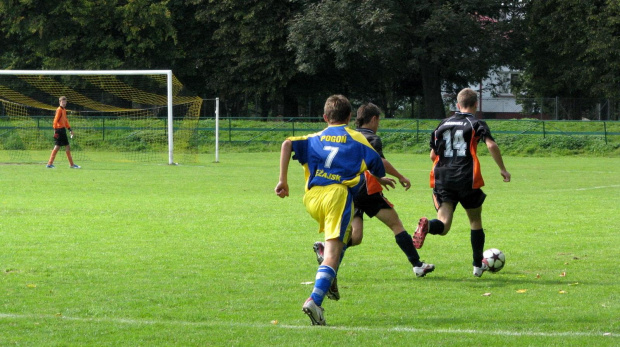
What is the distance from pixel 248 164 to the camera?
87.9 ft

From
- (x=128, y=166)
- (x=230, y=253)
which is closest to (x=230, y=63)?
(x=128, y=166)

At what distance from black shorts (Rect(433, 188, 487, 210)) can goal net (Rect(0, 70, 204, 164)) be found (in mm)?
23153

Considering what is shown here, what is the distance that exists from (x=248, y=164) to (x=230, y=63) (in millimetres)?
19682

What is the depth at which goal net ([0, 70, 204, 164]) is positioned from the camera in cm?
3161

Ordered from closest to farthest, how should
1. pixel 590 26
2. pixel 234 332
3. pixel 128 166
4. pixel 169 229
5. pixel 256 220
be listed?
pixel 234 332 < pixel 169 229 < pixel 256 220 < pixel 128 166 < pixel 590 26

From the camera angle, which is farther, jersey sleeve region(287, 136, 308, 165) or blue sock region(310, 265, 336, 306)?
jersey sleeve region(287, 136, 308, 165)

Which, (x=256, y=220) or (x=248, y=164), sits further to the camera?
Result: (x=248, y=164)

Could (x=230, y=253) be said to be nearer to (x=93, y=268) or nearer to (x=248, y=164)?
(x=93, y=268)

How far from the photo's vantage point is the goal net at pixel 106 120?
31609 millimetres

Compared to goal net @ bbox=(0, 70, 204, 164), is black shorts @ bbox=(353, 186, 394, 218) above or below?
below

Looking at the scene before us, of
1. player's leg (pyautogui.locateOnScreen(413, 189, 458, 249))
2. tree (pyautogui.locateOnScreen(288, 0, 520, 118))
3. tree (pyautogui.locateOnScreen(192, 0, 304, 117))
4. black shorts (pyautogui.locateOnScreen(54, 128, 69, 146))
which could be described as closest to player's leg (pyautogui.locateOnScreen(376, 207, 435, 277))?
player's leg (pyautogui.locateOnScreen(413, 189, 458, 249))

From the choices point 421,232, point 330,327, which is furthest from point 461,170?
point 330,327

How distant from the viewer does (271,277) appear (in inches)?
299

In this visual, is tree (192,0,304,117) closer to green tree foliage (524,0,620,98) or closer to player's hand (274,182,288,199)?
green tree foliage (524,0,620,98)
